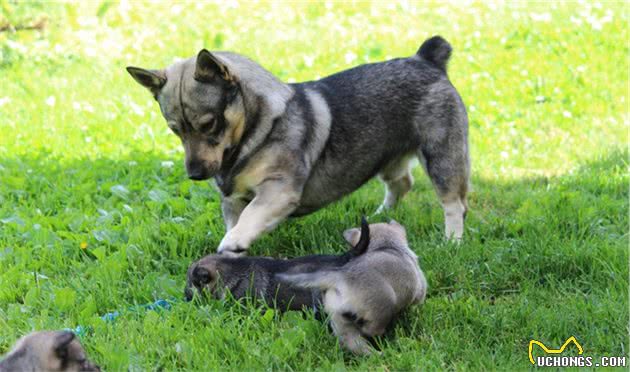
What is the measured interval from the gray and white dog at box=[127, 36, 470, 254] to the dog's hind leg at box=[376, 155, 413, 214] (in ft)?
0.04

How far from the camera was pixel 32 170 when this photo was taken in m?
7.06

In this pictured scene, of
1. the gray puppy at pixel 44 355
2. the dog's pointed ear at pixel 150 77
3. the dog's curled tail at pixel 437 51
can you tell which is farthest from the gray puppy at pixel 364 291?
the dog's curled tail at pixel 437 51

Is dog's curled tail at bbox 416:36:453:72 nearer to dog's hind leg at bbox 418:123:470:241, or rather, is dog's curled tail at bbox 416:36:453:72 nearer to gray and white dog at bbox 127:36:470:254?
gray and white dog at bbox 127:36:470:254

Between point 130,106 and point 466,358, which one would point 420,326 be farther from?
point 130,106

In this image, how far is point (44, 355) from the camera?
3.43 m

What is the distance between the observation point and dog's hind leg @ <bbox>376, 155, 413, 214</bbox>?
6.21 m

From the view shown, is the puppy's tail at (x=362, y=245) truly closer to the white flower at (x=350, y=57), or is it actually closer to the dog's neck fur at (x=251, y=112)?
the dog's neck fur at (x=251, y=112)

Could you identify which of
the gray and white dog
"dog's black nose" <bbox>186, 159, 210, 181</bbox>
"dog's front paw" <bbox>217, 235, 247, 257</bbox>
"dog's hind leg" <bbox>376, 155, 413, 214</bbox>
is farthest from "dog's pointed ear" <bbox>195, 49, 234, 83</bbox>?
"dog's hind leg" <bbox>376, 155, 413, 214</bbox>

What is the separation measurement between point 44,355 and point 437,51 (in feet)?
12.4

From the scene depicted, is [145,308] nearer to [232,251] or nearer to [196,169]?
[232,251]

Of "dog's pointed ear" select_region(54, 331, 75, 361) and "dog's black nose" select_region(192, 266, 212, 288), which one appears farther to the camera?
"dog's black nose" select_region(192, 266, 212, 288)

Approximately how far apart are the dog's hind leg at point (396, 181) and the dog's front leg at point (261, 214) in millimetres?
1116

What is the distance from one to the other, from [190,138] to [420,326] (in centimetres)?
175

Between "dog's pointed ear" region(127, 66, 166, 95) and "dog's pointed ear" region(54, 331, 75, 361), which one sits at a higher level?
"dog's pointed ear" region(127, 66, 166, 95)
